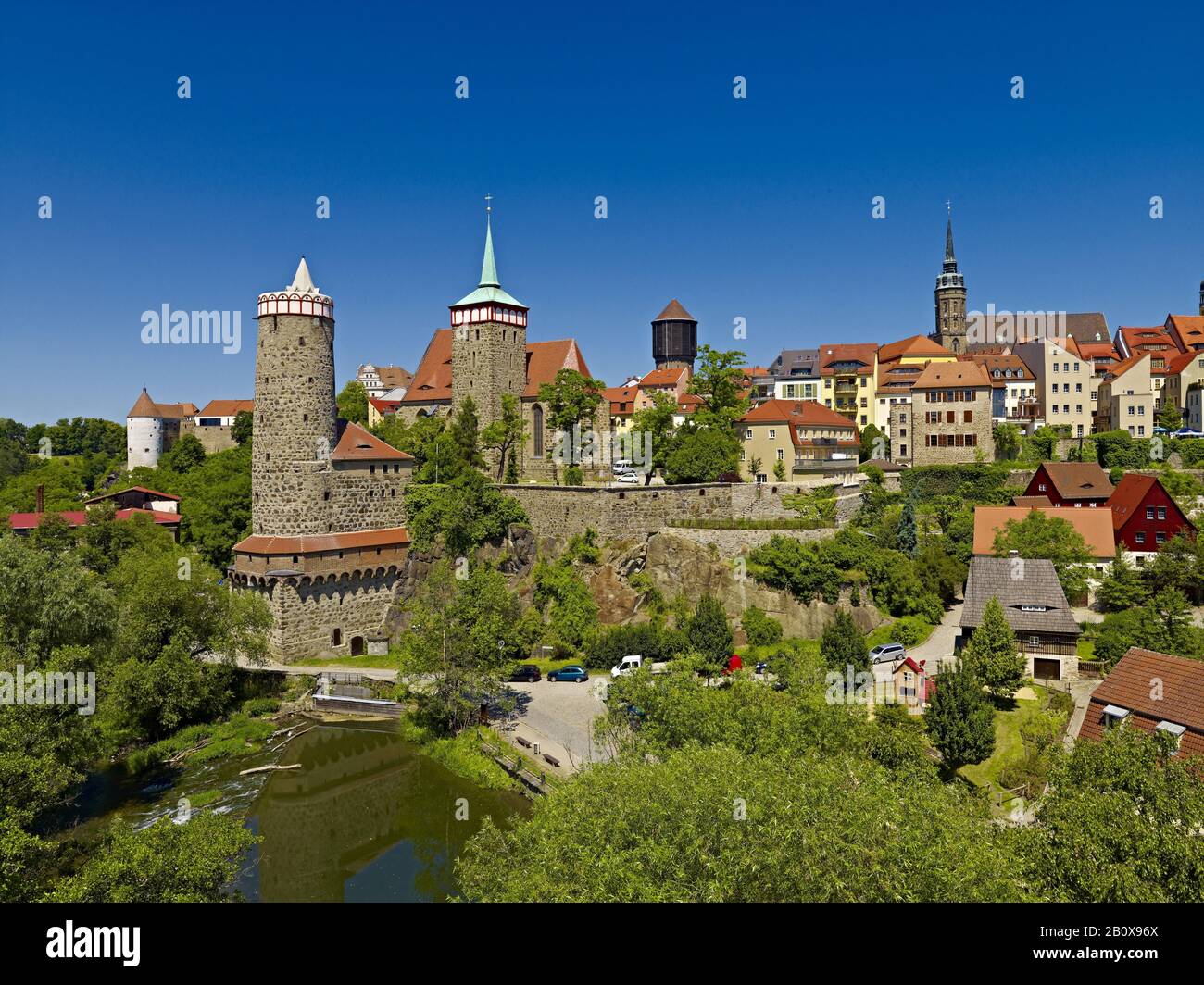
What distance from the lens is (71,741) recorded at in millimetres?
21047

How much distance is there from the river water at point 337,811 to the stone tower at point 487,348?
90.5ft

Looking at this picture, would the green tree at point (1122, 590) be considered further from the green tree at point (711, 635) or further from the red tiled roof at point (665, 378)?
the red tiled roof at point (665, 378)

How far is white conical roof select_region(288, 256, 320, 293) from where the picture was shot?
39.8 m

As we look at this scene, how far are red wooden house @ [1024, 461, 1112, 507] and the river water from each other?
106 ft

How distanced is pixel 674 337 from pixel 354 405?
140 feet

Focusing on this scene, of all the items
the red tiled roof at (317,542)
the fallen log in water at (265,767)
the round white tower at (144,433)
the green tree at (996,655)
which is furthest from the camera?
the round white tower at (144,433)

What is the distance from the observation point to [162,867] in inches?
558

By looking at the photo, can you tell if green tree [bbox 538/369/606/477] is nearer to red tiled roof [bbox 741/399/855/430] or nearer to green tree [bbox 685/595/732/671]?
red tiled roof [bbox 741/399/855/430]

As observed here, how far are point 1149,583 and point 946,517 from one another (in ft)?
37.0

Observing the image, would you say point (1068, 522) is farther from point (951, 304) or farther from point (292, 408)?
point (951, 304)

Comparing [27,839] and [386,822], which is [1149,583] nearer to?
[386,822]

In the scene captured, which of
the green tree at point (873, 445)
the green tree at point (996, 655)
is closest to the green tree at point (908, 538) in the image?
the green tree at point (996, 655)

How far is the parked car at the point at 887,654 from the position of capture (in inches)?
1235

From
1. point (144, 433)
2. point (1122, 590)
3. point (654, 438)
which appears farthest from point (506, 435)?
point (144, 433)
